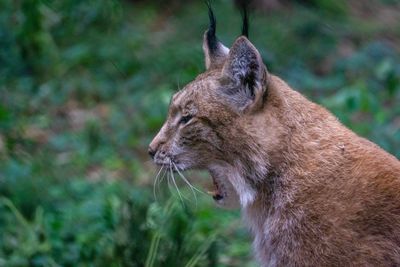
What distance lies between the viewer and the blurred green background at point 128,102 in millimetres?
6609

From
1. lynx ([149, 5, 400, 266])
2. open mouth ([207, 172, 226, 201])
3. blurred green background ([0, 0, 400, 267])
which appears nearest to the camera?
lynx ([149, 5, 400, 266])

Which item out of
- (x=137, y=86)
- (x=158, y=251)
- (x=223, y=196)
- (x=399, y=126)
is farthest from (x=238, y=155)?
(x=137, y=86)

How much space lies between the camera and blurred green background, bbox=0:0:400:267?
6.61 m

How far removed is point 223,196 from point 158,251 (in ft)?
3.55

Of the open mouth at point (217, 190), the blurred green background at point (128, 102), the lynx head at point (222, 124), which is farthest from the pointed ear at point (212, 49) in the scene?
the blurred green background at point (128, 102)

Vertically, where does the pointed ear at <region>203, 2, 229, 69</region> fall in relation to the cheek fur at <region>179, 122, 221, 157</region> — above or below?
above

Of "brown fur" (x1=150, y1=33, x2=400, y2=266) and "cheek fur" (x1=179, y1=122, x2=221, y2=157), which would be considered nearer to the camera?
"brown fur" (x1=150, y1=33, x2=400, y2=266)

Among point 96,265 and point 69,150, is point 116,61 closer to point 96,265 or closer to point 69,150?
point 69,150

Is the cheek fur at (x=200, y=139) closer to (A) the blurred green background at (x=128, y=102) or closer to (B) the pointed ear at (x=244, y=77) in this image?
(B) the pointed ear at (x=244, y=77)

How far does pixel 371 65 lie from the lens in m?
10.5

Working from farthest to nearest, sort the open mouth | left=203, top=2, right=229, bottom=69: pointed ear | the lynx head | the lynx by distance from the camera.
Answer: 1. left=203, top=2, right=229, bottom=69: pointed ear
2. the open mouth
3. the lynx head
4. the lynx

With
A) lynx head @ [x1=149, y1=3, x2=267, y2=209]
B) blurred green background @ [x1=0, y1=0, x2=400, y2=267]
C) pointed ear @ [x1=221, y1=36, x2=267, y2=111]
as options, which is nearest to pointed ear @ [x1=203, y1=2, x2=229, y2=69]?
lynx head @ [x1=149, y1=3, x2=267, y2=209]

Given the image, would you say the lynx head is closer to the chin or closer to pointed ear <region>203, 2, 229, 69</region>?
the chin

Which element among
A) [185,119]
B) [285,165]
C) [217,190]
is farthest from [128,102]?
[285,165]
